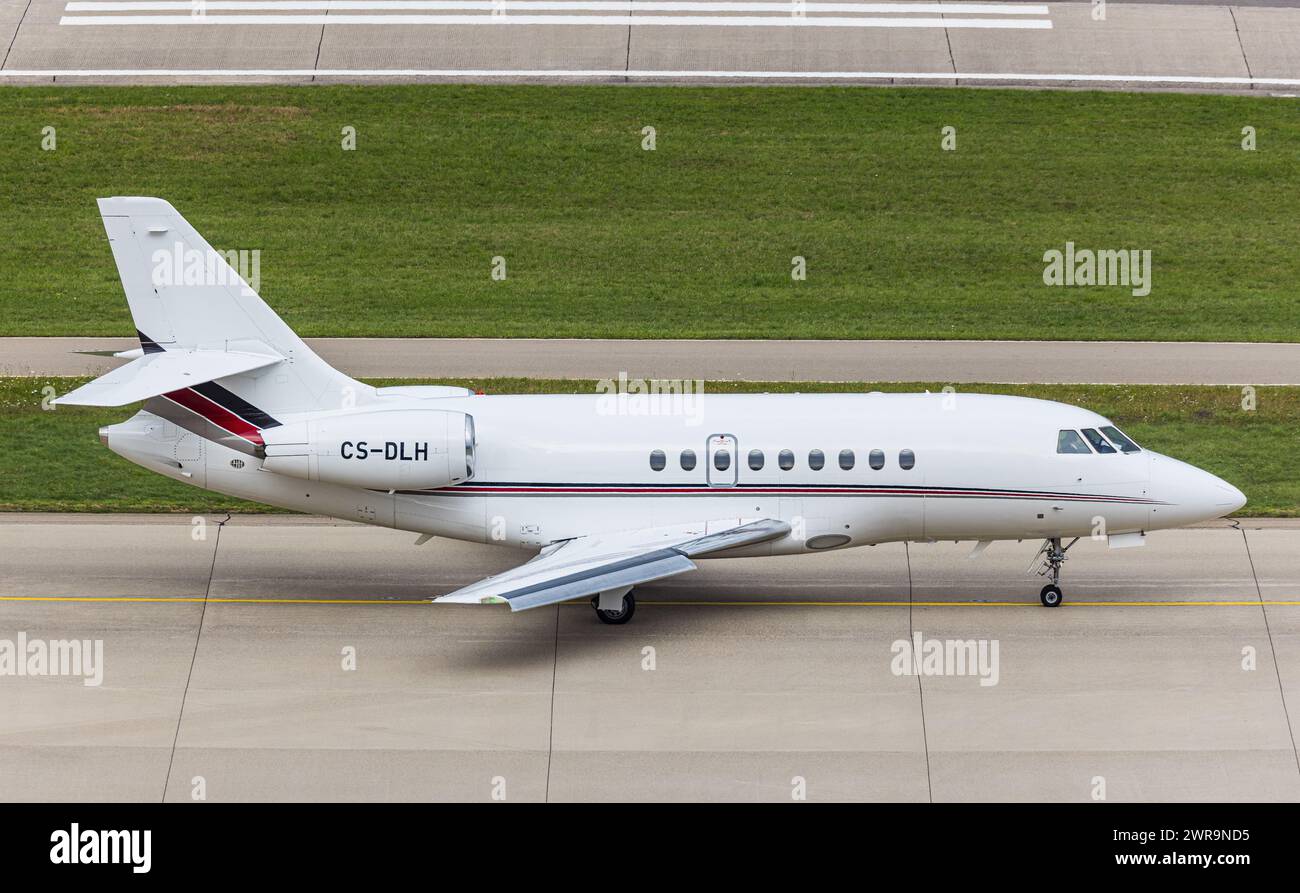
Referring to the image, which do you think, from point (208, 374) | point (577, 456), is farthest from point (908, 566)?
point (208, 374)

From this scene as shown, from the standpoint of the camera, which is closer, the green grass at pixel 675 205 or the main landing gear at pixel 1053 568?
the main landing gear at pixel 1053 568

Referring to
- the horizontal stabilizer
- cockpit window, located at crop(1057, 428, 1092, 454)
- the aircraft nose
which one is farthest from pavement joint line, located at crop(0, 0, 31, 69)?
the aircraft nose

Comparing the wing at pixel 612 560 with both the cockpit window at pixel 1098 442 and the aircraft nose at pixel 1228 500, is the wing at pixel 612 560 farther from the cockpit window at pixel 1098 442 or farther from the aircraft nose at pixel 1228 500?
the aircraft nose at pixel 1228 500

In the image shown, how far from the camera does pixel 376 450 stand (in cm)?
2719

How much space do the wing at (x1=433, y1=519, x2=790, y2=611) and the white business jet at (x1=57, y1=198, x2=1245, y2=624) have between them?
0.21ft

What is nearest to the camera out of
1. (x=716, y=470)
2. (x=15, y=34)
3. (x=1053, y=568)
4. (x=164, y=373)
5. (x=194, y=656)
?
(x=164, y=373)

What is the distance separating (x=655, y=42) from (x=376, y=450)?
94.5 feet

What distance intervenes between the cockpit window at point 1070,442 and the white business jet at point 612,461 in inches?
1.2

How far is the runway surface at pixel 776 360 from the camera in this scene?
128ft

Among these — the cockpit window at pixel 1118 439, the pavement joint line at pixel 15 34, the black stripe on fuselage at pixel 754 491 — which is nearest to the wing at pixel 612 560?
the black stripe on fuselage at pixel 754 491

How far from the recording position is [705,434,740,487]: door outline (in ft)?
90.7

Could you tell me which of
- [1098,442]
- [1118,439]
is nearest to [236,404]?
[1098,442]

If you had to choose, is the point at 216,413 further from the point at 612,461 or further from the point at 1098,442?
the point at 1098,442

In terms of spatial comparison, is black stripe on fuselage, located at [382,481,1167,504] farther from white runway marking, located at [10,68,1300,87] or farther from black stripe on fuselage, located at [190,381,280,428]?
white runway marking, located at [10,68,1300,87]
